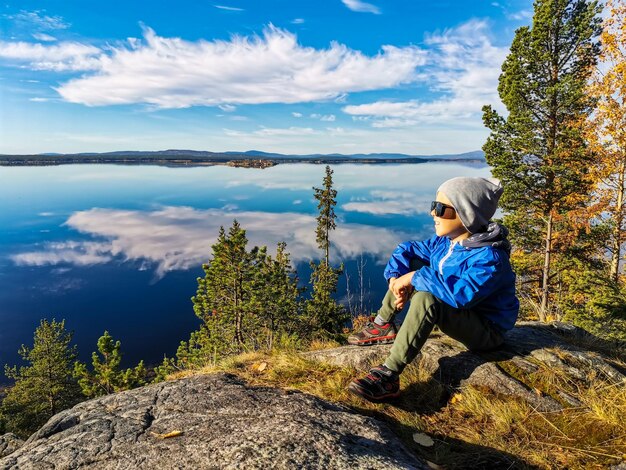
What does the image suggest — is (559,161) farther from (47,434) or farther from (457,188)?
(47,434)

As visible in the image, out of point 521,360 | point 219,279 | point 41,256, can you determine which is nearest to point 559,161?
point 521,360

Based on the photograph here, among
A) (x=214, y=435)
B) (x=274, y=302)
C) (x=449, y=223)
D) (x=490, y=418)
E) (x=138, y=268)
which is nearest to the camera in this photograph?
(x=214, y=435)

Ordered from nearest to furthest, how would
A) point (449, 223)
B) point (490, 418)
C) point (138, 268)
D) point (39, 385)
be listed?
point (490, 418) < point (449, 223) < point (39, 385) < point (138, 268)

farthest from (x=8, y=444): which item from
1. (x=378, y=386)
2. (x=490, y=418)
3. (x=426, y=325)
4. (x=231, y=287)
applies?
(x=231, y=287)

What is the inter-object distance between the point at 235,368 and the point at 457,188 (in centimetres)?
301

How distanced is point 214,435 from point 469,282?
2.30m

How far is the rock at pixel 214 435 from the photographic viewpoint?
1.96m

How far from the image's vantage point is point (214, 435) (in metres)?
2.21

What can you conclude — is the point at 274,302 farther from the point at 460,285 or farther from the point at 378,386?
the point at 460,285

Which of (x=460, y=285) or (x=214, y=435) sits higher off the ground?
(x=460, y=285)

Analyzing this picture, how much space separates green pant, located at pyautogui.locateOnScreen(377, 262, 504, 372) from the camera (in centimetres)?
311

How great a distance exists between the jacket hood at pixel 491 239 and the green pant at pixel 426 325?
1.97 ft

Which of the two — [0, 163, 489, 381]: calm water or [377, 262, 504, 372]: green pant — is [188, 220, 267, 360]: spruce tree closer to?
[377, 262, 504, 372]: green pant

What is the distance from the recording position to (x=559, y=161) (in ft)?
49.0
